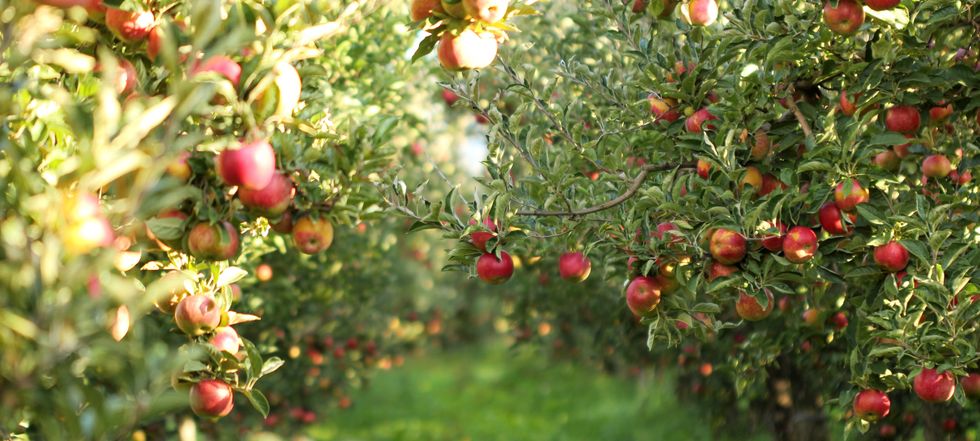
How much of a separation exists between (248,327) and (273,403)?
122 cm

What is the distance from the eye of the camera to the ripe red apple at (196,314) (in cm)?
267

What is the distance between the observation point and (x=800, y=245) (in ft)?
9.84

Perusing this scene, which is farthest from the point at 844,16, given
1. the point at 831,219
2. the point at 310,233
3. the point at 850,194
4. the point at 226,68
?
the point at 226,68

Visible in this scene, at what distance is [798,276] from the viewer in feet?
10.2

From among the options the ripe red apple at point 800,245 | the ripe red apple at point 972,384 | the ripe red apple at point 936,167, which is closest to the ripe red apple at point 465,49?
the ripe red apple at point 800,245

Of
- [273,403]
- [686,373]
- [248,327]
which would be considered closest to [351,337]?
[273,403]

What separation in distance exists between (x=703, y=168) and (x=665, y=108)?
1.20ft

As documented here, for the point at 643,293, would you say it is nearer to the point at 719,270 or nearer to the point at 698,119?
the point at 719,270

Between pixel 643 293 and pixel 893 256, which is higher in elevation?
pixel 893 256

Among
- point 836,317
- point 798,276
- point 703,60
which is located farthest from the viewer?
point 836,317

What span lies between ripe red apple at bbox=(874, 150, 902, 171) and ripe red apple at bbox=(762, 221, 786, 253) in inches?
35.8

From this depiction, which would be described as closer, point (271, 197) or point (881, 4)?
point (271, 197)

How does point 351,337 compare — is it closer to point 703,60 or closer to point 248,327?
point 248,327

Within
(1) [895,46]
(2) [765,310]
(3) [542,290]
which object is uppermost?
(1) [895,46]
